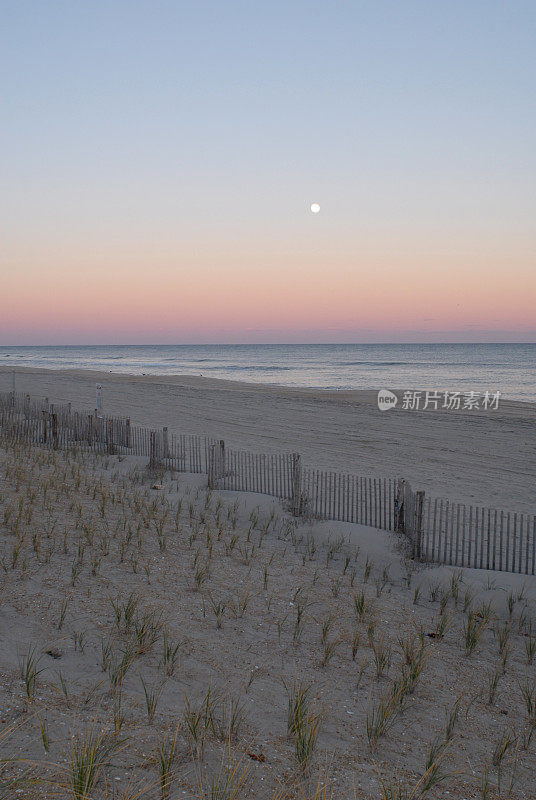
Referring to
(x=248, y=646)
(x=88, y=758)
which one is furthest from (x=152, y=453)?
(x=88, y=758)

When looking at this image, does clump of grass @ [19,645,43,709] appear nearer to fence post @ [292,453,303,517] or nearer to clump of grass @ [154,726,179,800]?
clump of grass @ [154,726,179,800]

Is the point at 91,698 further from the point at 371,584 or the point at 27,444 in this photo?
the point at 27,444

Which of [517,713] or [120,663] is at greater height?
[120,663]

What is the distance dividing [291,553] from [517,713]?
3935 mm

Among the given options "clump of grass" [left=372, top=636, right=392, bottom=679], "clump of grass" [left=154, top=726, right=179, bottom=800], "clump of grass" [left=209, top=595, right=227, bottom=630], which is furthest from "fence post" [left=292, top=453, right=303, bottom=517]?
"clump of grass" [left=154, top=726, right=179, bottom=800]

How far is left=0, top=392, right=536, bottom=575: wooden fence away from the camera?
26.0ft

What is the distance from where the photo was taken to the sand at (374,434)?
13219mm

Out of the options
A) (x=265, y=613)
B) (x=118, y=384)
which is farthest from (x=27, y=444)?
(x=118, y=384)

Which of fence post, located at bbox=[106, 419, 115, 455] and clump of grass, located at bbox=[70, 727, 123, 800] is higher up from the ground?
fence post, located at bbox=[106, 419, 115, 455]

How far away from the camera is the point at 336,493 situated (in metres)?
10.8

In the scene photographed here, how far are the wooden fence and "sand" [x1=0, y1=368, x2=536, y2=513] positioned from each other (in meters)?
1.30

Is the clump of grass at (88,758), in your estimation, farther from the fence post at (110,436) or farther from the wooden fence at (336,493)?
the fence post at (110,436)

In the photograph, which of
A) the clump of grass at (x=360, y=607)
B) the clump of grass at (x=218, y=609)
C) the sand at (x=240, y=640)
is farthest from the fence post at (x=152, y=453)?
the clump of grass at (x=360, y=607)

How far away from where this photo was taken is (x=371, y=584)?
713cm
